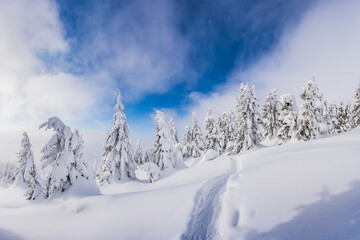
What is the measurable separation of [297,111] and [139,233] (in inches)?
1142

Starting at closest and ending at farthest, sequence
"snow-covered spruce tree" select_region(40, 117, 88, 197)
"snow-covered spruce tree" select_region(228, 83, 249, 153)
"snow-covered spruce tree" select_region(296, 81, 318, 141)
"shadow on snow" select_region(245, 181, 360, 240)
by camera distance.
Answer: "shadow on snow" select_region(245, 181, 360, 240) → "snow-covered spruce tree" select_region(40, 117, 88, 197) → "snow-covered spruce tree" select_region(296, 81, 318, 141) → "snow-covered spruce tree" select_region(228, 83, 249, 153)

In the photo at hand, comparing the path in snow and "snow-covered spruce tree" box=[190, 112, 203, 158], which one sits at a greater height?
"snow-covered spruce tree" box=[190, 112, 203, 158]

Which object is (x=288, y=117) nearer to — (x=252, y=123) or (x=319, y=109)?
(x=319, y=109)

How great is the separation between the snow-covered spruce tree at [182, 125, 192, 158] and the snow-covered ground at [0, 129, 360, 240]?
39159mm

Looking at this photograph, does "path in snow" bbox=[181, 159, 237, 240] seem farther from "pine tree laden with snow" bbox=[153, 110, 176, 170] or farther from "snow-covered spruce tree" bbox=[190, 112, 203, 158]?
"snow-covered spruce tree" bbox=[190, 112, 203, 158]

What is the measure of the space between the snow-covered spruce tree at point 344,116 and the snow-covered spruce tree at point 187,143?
40365 mm

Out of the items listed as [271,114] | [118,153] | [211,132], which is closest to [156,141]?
[118,153]

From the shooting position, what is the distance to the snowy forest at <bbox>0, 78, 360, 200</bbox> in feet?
32.1

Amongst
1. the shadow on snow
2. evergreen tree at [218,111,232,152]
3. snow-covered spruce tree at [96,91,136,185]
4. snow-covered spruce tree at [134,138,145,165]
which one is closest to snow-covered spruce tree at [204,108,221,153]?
evergreen tree at [218,111,232,152]

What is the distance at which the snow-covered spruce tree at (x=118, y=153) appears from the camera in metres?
22.2

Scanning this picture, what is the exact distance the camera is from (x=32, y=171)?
21688 mm

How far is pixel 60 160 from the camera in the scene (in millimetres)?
9797

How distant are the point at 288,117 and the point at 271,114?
1715 centimetres

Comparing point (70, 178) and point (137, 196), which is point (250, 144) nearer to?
point (137, 196)
